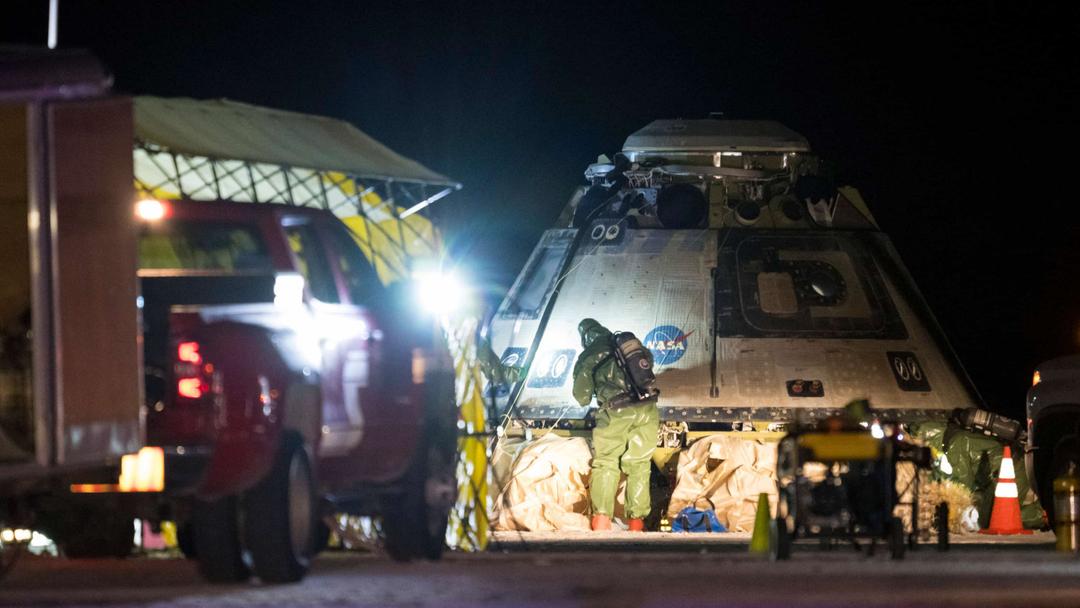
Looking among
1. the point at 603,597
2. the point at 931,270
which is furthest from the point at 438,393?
the point at 931,270

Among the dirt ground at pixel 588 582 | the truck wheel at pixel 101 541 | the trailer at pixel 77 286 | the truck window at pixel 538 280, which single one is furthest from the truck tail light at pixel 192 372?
the truck window at pixel 538 280

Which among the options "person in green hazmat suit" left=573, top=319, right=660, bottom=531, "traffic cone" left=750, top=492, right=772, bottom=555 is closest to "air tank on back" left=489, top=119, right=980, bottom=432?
"person in green hazmat suit" left=573, top=319, right=660, bottom=531

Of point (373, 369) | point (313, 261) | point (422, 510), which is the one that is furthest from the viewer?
point (422, 510)

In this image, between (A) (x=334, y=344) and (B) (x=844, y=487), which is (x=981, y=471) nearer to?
(B) (x=844, y=487)

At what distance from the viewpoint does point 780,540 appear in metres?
13.7

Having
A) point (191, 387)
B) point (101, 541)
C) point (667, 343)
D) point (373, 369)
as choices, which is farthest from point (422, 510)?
point (667, 343)

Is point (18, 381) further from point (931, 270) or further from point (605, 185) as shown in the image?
point (931, 270)

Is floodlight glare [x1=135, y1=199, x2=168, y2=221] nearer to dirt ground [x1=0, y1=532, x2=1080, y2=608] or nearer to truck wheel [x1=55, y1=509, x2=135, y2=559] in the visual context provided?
dirt ground [x1=0, y1=532, x2=1080, y2=608]

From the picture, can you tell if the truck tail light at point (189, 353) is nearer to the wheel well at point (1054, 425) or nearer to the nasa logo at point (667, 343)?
the wheel well at point (1054, 425)

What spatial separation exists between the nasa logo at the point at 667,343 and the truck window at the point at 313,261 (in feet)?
29.2

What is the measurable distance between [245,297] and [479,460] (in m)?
5.63

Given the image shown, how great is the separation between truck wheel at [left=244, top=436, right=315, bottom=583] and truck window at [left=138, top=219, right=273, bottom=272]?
1.15 metres

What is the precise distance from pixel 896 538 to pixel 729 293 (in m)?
7.48

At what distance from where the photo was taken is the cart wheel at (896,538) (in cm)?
1359
